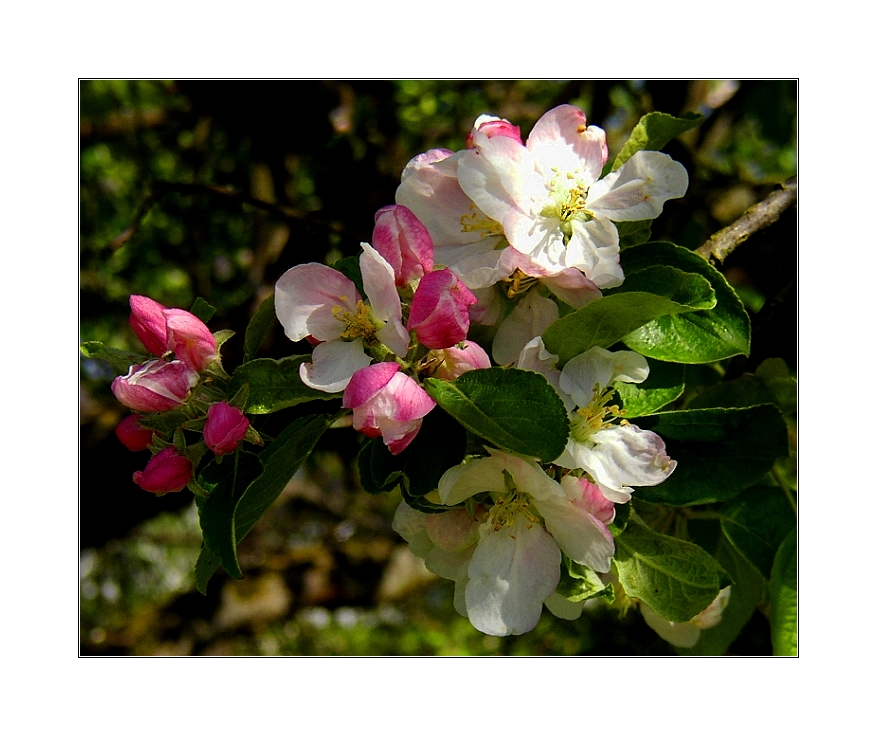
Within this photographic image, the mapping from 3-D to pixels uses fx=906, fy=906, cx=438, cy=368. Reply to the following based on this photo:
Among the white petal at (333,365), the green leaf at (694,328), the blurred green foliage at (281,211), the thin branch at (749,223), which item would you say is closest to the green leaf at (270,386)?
the white petal at (333,365)

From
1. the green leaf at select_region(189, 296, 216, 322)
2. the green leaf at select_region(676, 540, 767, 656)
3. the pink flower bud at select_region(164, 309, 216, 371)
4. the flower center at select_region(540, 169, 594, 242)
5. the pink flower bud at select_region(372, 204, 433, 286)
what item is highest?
the flower center at select_region(540, 169, 594, 242)

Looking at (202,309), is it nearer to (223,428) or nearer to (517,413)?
(223,428)

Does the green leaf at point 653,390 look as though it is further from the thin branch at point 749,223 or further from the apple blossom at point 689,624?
the apple blossom at point 689,624

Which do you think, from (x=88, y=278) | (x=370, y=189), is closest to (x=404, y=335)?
(x=370, y=189)

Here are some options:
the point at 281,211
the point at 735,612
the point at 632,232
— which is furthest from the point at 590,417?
the point at 281,211

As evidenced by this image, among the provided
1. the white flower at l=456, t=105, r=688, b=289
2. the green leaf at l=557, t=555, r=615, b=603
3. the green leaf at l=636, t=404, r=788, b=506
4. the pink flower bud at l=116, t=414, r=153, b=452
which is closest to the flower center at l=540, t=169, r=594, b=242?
the white flower at l=456, t=105, r=688, b=289

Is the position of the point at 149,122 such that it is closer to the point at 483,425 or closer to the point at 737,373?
the point at 737,373

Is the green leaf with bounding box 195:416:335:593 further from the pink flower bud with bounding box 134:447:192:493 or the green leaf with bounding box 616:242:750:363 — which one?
the green leaf with bounding box 616:242:750:363
